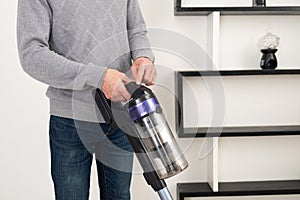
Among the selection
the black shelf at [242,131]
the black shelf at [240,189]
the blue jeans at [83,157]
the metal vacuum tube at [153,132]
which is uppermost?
the metal vacuum tube at [153,132]

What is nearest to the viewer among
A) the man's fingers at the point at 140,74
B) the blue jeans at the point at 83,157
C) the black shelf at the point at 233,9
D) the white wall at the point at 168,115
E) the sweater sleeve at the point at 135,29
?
the man's fingers at the point at 140,74

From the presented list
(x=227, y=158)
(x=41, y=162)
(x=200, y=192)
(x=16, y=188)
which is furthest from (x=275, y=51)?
(x=16, y=188)

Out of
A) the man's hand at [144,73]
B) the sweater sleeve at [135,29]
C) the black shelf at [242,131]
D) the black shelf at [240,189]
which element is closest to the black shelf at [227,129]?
the black shelf at [242,131]

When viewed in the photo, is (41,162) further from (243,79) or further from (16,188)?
(243,79)

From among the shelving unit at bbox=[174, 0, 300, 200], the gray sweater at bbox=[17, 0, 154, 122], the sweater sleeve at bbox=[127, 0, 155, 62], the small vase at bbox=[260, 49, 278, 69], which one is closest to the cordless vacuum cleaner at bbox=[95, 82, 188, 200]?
the gray sweater at bbox=[17, 0, 154, 122]

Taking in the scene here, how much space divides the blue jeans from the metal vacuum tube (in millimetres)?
244

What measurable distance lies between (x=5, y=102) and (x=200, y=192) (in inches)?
38.6

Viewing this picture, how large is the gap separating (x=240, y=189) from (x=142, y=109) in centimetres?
121

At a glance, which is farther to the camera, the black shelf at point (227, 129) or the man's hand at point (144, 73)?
the black shelf at point (227, 129)

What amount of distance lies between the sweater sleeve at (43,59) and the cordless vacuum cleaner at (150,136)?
0.12 meters

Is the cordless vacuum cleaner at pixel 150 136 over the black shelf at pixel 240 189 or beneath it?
over

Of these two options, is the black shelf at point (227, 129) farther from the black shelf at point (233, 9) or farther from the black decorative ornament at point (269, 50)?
the black shelf at point (233, 9)

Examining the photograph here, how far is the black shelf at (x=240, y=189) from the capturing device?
2.22 meters

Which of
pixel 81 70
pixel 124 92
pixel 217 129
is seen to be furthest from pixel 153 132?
pixel 217 129
